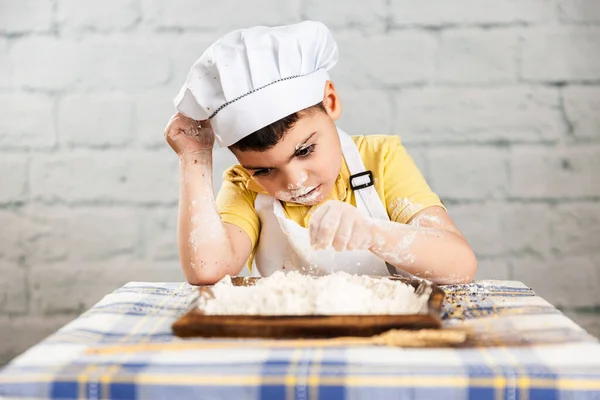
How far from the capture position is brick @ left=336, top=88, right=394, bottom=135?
1657 millimetres

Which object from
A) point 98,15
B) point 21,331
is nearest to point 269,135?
point 98,15

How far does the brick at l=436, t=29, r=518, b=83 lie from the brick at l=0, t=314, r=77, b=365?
1.17 m

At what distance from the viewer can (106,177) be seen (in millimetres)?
1718

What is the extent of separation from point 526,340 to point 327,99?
2.01 feet

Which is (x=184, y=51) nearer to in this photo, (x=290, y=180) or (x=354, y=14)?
(x=354, y=14)

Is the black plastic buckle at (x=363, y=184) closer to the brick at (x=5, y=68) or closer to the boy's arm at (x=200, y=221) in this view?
the boy's arm at (x=200, y=221)

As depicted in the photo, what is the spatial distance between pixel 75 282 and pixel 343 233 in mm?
1106

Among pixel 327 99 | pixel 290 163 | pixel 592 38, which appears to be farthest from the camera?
pixel 592 38

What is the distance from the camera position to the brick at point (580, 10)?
1.64 metres

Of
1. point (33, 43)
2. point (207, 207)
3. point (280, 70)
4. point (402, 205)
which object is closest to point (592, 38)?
point (402, 205)

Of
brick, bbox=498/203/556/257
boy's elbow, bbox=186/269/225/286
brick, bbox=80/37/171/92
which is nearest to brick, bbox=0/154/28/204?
brick, bbox=80/37/171/92

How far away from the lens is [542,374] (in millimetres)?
593

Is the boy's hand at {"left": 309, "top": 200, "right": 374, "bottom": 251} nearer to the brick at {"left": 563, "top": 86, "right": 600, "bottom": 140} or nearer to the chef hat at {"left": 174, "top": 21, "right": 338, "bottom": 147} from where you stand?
the chef hat at {"left": 174, "top": 21, "right": 338, "bottom": 147}

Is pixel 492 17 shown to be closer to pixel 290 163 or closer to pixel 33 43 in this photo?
pixel 290 163
